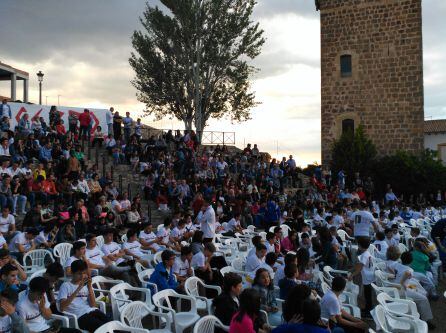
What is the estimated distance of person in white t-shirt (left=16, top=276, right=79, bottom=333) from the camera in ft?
18.2

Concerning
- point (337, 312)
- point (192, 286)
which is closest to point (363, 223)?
point (192, 286)

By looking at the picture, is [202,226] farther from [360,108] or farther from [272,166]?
[360,108]

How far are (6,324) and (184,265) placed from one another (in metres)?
3.36

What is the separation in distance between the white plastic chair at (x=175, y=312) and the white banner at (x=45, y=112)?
543 inches

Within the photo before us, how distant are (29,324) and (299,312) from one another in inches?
122

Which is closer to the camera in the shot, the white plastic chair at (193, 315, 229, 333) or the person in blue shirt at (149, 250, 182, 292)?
the white plastic chair at (193, 315, 229, 333)

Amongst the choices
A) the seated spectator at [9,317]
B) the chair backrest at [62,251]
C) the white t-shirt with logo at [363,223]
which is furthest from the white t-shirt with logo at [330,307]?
the white t-shirt with logo at [363,223]

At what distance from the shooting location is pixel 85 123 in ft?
63.5

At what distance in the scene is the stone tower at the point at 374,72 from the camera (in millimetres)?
26266

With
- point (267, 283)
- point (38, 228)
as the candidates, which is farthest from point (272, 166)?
point (267, 283)

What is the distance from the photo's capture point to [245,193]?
1770 centimetres

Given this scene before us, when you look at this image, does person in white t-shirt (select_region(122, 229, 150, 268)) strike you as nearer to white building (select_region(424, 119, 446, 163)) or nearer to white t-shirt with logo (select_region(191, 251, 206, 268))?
white t-shirt with logo (select_region(191, 251, 206, 268))

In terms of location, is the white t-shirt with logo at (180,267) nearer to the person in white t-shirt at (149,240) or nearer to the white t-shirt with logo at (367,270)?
the person in white t-shirt at (149,240)

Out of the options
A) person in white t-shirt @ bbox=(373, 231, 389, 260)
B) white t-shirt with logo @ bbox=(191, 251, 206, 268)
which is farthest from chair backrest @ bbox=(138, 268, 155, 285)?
person in white t-shirt @ bbox=(373, 231, 389, 260)
